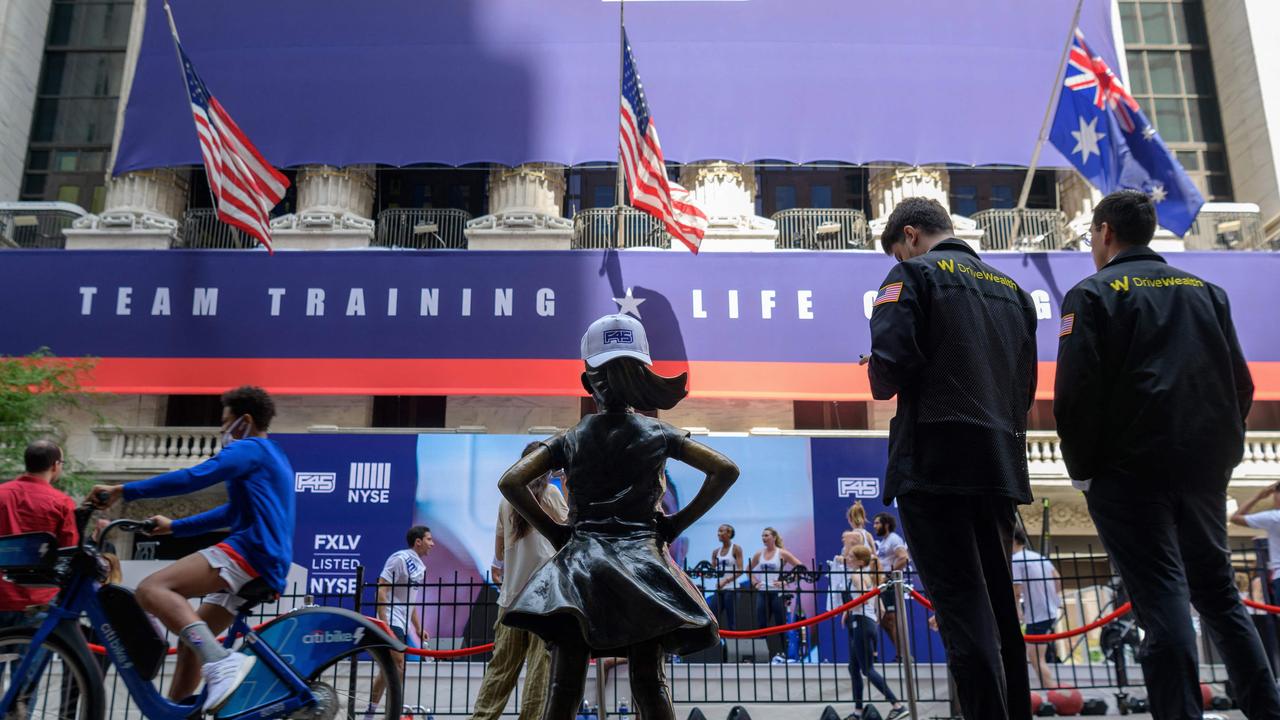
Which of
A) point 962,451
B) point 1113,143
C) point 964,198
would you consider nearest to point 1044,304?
point 1113,143

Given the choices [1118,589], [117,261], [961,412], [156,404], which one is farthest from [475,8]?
[961,412]

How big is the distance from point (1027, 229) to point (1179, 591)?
805 inches

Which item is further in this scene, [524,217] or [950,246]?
[524,217]

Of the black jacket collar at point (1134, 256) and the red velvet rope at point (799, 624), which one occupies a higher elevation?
the black jacket collar at point (1134, 256)

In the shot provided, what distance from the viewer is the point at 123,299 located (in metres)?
18.3

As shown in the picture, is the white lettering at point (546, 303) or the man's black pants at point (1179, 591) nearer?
the man's black pants at point (1179, 591)

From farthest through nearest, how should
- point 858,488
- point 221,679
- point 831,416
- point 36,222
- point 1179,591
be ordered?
point 36,222
point 831,416
point 858,488
point 221,679
point 1179,591

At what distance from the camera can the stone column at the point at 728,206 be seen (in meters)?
20.9

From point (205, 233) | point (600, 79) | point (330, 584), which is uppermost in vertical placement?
point (600, 79)

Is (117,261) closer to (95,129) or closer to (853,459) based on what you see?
(95,129)

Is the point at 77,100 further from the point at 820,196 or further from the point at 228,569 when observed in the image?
the point at 228,569

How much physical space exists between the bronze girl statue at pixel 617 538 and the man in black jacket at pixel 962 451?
0.74m

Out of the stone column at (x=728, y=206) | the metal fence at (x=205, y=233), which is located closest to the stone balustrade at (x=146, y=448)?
the metal fence at (x=205, y=233)

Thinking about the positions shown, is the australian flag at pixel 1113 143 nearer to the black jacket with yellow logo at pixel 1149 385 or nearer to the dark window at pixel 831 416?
the dark window at pixel 831 416
